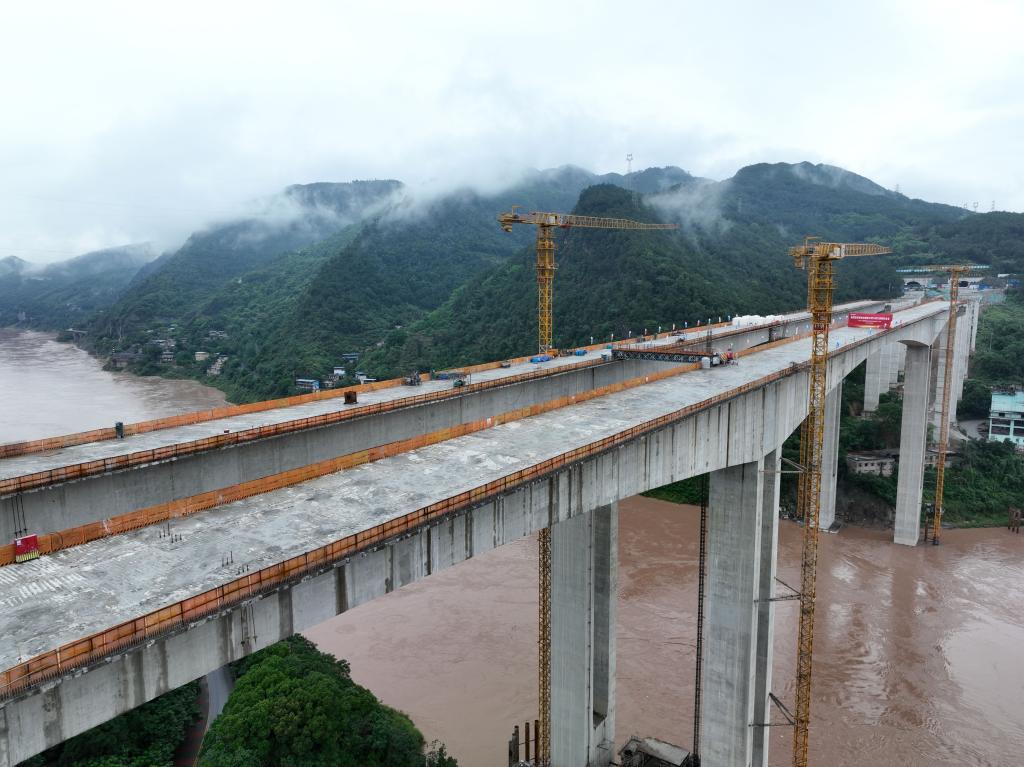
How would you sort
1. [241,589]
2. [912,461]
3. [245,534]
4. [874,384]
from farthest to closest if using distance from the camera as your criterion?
[874,384], [912,461], [245,534], [241,589]

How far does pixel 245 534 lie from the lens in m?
12.4

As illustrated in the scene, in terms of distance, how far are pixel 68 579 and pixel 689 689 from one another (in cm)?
2296

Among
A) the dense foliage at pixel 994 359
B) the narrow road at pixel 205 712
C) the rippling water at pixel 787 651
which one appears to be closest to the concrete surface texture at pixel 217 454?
the narrow road at pixel 205 712

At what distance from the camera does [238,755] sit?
19734 millimetres

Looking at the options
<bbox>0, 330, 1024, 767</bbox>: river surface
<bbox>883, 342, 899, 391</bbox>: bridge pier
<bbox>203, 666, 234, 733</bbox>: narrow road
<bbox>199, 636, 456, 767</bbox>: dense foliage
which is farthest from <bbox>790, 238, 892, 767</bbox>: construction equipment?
<bbox>883, 342, 899, 391</bbox>: bridge pier

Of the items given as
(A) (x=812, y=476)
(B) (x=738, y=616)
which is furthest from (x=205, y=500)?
(A) (x=812, y=476)

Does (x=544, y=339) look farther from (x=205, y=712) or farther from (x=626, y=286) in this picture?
(x=626, y=286)

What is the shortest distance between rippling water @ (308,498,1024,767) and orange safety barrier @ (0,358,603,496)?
11593 millimetres

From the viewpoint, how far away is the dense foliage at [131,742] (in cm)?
2184

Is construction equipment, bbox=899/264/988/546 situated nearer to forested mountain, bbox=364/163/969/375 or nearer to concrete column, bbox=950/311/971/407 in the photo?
concrete column, bbox=950/311/971/407

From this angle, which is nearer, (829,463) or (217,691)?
(217,691)

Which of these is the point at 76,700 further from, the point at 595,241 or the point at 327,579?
the point at 595,241

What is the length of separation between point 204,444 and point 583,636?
1152cm

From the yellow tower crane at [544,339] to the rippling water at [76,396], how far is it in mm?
41665
